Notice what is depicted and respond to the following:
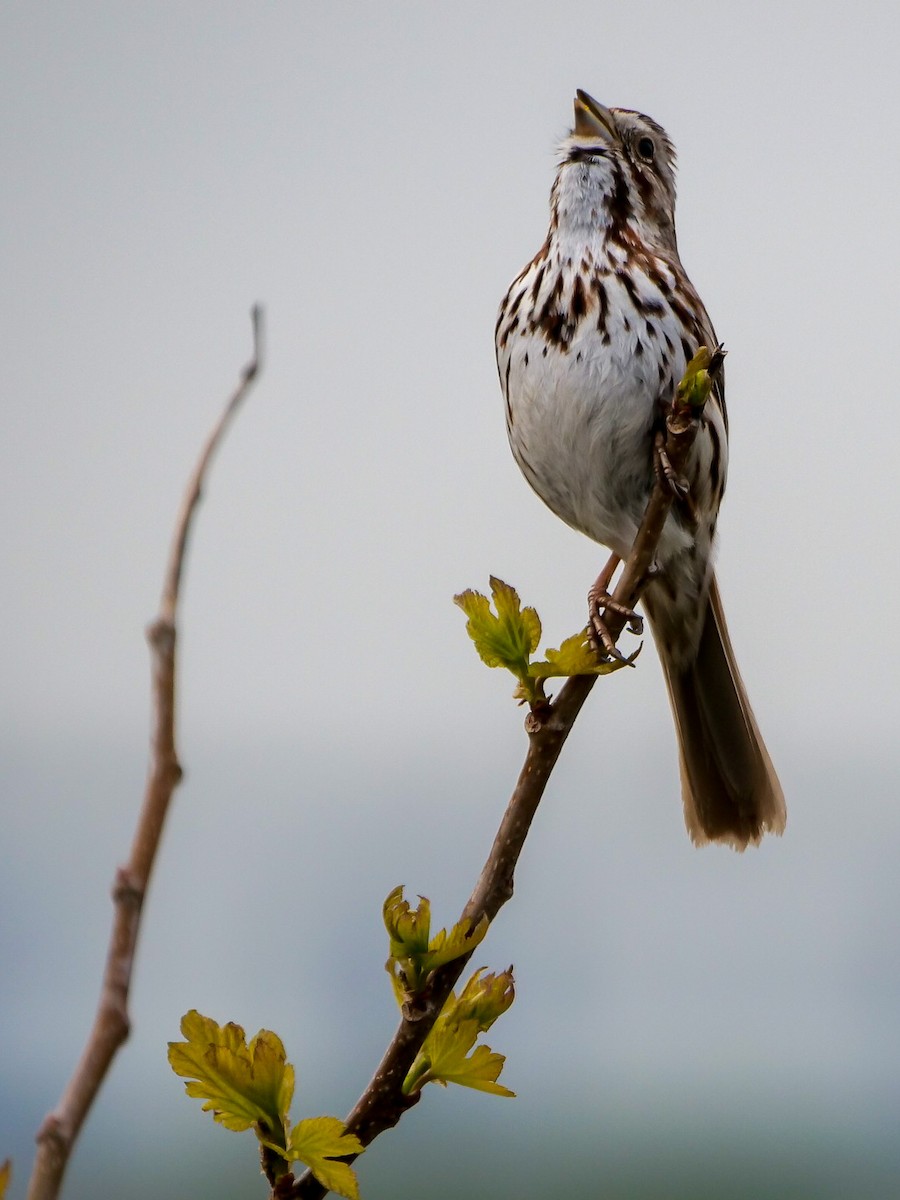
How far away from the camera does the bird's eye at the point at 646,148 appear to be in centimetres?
137

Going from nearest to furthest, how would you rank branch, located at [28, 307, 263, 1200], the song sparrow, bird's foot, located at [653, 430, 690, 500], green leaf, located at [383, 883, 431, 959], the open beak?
1. branch, located at [28, 307, 263, 1200]
2. green leaf, located at [383, 883, 431, 959]
3. bird's foot, located at [653, 430, 690, 500]
4. the song sparrow
5. the open beak

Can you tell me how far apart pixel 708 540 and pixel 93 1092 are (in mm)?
1168

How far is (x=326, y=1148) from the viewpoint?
402 millimetres

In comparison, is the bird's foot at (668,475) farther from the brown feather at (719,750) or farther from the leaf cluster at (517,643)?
the brown feather at (719,750)

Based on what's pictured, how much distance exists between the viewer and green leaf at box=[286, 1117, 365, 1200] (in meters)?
0.39

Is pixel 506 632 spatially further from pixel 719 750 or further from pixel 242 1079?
pixel 719 750

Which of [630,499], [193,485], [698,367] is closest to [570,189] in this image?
[630,499]

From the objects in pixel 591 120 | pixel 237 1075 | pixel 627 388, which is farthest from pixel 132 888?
pixel 591 120

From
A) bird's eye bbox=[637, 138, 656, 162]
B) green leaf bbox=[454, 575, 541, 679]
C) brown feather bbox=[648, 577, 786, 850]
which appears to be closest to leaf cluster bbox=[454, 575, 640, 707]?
green leaf bbox=[454, 575, 541, 679]

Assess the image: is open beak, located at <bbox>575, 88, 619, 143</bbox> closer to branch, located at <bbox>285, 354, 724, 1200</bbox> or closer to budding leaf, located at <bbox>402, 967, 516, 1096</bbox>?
branch, located at <bbox>285, 354, 724, 1200</bbox>

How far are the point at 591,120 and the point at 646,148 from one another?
9cm

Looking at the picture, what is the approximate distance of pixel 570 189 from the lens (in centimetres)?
131

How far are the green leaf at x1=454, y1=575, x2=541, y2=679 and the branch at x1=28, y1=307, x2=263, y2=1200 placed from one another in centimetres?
15

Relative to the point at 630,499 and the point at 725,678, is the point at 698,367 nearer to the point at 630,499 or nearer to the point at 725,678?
the point at 630,499
